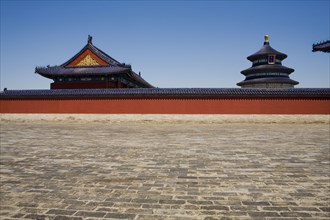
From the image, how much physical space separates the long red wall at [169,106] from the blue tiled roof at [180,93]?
294mm

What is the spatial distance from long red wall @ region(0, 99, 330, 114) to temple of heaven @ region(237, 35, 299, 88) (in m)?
9.98

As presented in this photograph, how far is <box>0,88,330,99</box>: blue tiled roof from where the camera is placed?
1588 cm

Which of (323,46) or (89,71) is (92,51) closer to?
(89,71)

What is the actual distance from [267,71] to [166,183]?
2505 centimetres

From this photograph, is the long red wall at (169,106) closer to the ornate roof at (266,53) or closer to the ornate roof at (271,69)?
the ornate roof at (271,69)

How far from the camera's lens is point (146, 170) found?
5000mm

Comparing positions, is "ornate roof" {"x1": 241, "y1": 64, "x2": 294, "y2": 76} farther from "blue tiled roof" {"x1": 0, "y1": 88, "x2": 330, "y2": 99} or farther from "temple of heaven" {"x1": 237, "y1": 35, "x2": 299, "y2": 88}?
"blue tiled roof" {"x1": 0, "y1": 88, "x2": 330, "y2": 99}

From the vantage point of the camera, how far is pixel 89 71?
21.2 meters

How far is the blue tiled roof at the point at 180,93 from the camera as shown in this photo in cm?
1588

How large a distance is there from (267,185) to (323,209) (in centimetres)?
101

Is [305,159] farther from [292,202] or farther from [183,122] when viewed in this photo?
[183,122]

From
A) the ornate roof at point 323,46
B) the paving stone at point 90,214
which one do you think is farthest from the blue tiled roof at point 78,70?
the paving stone at point 90,214

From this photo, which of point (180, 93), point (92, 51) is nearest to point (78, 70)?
point (92, 51)

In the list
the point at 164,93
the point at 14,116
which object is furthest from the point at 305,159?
the point at 14,116
